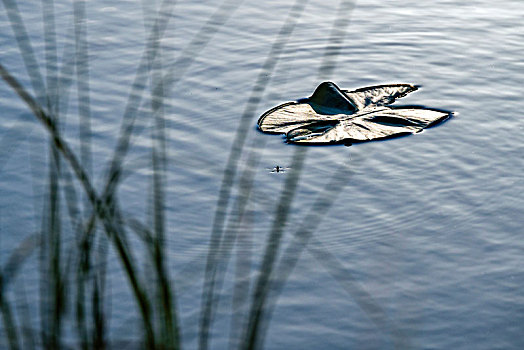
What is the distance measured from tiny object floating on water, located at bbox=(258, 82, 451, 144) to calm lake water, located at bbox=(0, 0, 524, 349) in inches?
2.8

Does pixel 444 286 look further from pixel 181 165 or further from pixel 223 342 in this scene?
pixel 181 165

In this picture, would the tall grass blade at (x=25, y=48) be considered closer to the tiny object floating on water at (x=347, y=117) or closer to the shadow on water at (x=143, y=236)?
the shadow on water at (x=143, y=236)

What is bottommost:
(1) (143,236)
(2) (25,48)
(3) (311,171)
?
(3) (311,171)

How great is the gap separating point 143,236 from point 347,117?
1967 mm

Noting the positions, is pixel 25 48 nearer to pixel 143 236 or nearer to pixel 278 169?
pixel 278 169

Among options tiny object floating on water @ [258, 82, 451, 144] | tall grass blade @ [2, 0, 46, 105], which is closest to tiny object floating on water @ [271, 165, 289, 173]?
tiny object floating on water @ [258, 82, 451, 144]

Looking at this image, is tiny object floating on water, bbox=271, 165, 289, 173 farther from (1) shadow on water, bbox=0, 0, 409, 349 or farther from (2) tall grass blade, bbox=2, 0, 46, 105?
(2) tall grass blade, bbox=2, 0, 46, 105

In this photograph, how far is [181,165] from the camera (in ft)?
10.8

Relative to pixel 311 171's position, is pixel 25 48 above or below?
above

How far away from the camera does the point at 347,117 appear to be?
381 cm

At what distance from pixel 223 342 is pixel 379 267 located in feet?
2.22

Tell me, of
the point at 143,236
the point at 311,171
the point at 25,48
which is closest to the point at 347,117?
the point at 311,171

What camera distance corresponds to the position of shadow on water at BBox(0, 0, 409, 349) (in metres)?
1.53

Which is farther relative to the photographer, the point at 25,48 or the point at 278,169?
the point at 25,48
